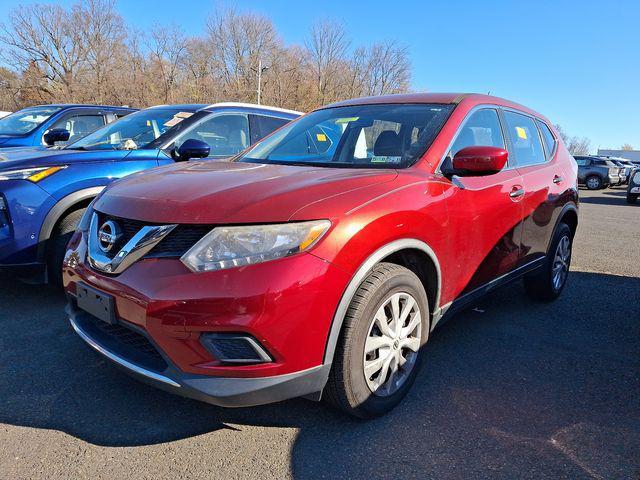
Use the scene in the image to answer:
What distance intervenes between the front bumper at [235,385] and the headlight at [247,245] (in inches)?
18.8

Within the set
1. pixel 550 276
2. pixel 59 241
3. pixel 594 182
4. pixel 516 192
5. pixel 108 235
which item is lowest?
pixel 594 182

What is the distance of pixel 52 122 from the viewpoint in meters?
7.33

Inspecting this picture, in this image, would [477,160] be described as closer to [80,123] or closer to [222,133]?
[222,133]

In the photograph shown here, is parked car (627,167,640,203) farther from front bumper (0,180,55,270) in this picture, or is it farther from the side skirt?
front bumper (0,180,55,270)

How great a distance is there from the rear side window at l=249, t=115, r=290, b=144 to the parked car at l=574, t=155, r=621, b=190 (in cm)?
2382

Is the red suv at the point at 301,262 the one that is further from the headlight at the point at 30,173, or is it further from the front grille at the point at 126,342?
the headlight at the point at 30,173

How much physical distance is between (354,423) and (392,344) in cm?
45

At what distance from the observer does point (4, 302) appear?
12.8ft

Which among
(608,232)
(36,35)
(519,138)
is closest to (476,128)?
(519,138)

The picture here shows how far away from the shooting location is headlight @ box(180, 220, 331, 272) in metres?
1.91

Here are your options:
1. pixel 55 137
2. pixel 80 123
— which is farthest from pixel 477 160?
pixel 80 123

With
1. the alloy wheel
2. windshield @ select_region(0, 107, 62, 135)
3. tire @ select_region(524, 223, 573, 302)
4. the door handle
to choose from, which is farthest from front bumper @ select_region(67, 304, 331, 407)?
windshield @ select_region(0, 107, 62, 135)

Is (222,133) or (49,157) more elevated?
Result: (222,133)

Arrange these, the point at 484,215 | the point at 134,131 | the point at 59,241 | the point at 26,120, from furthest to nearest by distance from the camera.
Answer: the point at 26,120 < the point at 134,131 < the point at 59,241 < the point at 484,215
